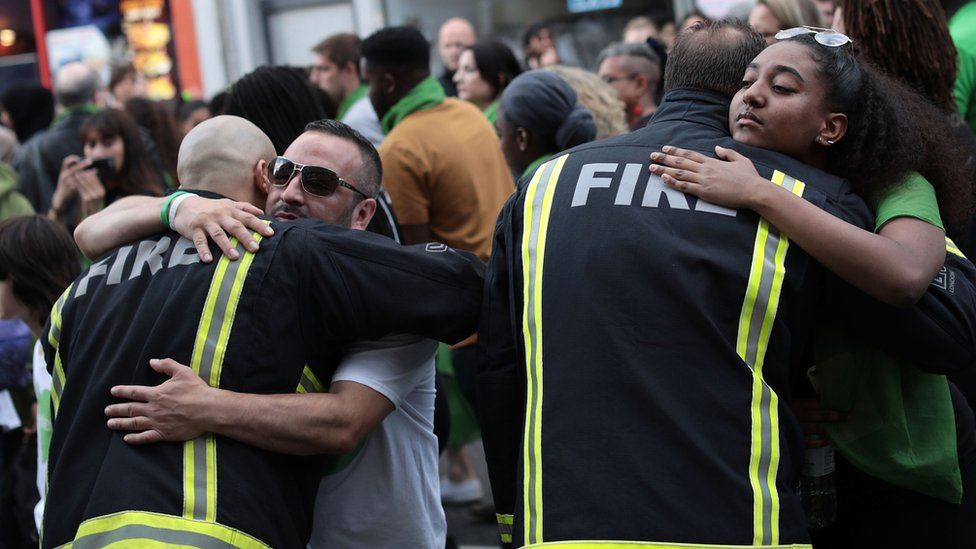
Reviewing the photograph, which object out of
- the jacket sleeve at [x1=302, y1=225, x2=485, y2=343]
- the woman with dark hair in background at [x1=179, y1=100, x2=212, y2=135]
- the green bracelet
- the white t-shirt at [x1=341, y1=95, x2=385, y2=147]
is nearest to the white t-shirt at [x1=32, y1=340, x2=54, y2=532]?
the green bracelet

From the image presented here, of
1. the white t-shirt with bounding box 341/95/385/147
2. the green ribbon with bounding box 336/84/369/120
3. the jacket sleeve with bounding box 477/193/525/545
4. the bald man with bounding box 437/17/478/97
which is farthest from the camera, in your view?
the bald man with bounding box 437/17/478/97

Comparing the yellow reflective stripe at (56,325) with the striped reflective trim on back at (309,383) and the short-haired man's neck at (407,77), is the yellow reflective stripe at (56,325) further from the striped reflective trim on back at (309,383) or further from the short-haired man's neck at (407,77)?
the short-haired man's neck at (407,77)

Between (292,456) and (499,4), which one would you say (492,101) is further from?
(499,4)

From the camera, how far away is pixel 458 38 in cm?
802

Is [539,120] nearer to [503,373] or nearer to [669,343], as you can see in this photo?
[503,373]

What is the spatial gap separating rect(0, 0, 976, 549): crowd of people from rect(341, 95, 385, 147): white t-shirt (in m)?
2.92

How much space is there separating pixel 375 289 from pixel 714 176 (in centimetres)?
73

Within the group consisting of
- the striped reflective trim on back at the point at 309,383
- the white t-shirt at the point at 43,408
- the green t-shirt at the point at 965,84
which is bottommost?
the white t-shirt at the point at 43,408

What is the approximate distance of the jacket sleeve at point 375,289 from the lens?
2.45 meters

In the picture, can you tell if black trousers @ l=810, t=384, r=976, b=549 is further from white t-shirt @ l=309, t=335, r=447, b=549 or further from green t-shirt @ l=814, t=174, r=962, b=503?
white t-shirt @ l=309, t=335, r=447, b=549

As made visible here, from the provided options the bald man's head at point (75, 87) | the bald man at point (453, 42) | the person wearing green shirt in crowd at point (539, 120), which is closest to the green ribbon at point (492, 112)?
the person wearing green shirt in crowd at point (539, 120)

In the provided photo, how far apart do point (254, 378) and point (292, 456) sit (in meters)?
0.21

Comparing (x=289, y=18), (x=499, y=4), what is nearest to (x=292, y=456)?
(x=499, y=4)

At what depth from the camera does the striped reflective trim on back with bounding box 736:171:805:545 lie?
215 centimetres
